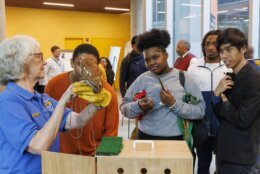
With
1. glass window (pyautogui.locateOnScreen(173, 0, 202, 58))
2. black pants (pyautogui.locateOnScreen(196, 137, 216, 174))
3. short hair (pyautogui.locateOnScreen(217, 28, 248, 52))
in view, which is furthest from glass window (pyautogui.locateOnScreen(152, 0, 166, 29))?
short hair (pyautogui.locateOnScreen(217, 28, 248, 52))

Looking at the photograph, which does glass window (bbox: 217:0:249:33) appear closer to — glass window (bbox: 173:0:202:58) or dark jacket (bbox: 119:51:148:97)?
glass window (bbox: 173:0:202:58)

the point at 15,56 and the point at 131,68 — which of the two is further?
the point at 131,68

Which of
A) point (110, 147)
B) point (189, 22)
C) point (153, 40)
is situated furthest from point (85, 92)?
point (189, 22)

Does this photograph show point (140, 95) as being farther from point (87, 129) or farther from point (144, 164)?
point (144, 164)

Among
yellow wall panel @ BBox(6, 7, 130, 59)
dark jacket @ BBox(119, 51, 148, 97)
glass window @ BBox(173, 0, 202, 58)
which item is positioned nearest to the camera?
dark jacket @ BBox(119, 51, 148, 97)

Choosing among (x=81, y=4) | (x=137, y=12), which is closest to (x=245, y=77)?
(x=137, y=12)

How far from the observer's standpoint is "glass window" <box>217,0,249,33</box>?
6074 millimetres

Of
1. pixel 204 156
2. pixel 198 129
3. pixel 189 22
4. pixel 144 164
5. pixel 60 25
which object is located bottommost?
pixel 204 156

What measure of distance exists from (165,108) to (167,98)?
0.33 ft

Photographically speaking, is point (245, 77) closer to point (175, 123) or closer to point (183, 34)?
point (175, 123)

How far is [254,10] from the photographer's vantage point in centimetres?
588

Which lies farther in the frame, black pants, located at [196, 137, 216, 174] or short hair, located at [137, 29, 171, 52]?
black pants, located at [196, 137, 216, 174]

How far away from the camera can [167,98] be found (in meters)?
1.75

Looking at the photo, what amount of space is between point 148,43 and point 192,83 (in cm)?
34
